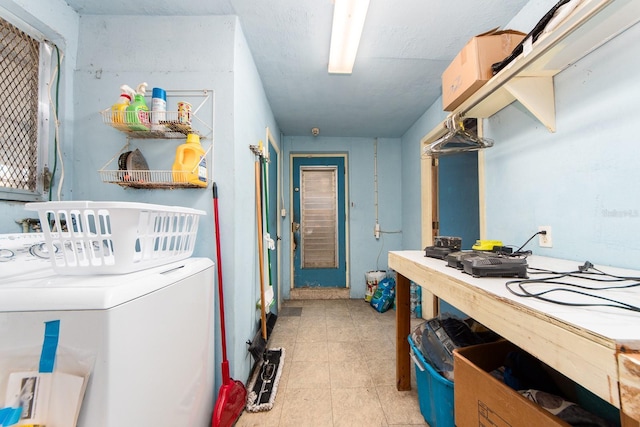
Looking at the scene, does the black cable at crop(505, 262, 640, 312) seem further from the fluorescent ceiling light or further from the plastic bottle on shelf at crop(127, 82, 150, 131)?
the plastic bottle on shelf at crop(127, 82, 150, 131)

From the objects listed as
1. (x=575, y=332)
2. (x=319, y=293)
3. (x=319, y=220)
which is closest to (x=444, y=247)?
(x=575, y=332)

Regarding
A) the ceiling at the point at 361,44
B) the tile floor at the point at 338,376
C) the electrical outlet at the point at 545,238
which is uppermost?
the ceiling at the point at 361,44

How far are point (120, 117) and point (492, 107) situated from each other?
2115 millimetres

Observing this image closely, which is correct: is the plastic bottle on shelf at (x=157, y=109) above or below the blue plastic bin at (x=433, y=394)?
above

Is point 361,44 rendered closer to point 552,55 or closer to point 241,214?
point 552,55

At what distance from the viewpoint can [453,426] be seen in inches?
42.3

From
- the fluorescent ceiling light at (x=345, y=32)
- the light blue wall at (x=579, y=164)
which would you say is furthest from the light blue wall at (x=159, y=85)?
the light blue wall at (x=579, y=164)

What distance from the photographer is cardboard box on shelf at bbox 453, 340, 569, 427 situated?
71 centimetres

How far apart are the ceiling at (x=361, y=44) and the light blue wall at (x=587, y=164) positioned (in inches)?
23.8

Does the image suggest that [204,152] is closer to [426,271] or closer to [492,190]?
[426,271]

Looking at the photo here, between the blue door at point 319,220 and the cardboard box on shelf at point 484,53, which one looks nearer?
the cardboard box on shelf at point 484,53

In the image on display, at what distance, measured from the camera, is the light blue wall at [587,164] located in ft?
2.95

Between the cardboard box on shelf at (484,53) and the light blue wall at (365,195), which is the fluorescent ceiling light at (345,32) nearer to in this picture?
the cardboard box on shelf at (484,53)

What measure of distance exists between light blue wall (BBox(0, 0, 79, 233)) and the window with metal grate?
0.04m
